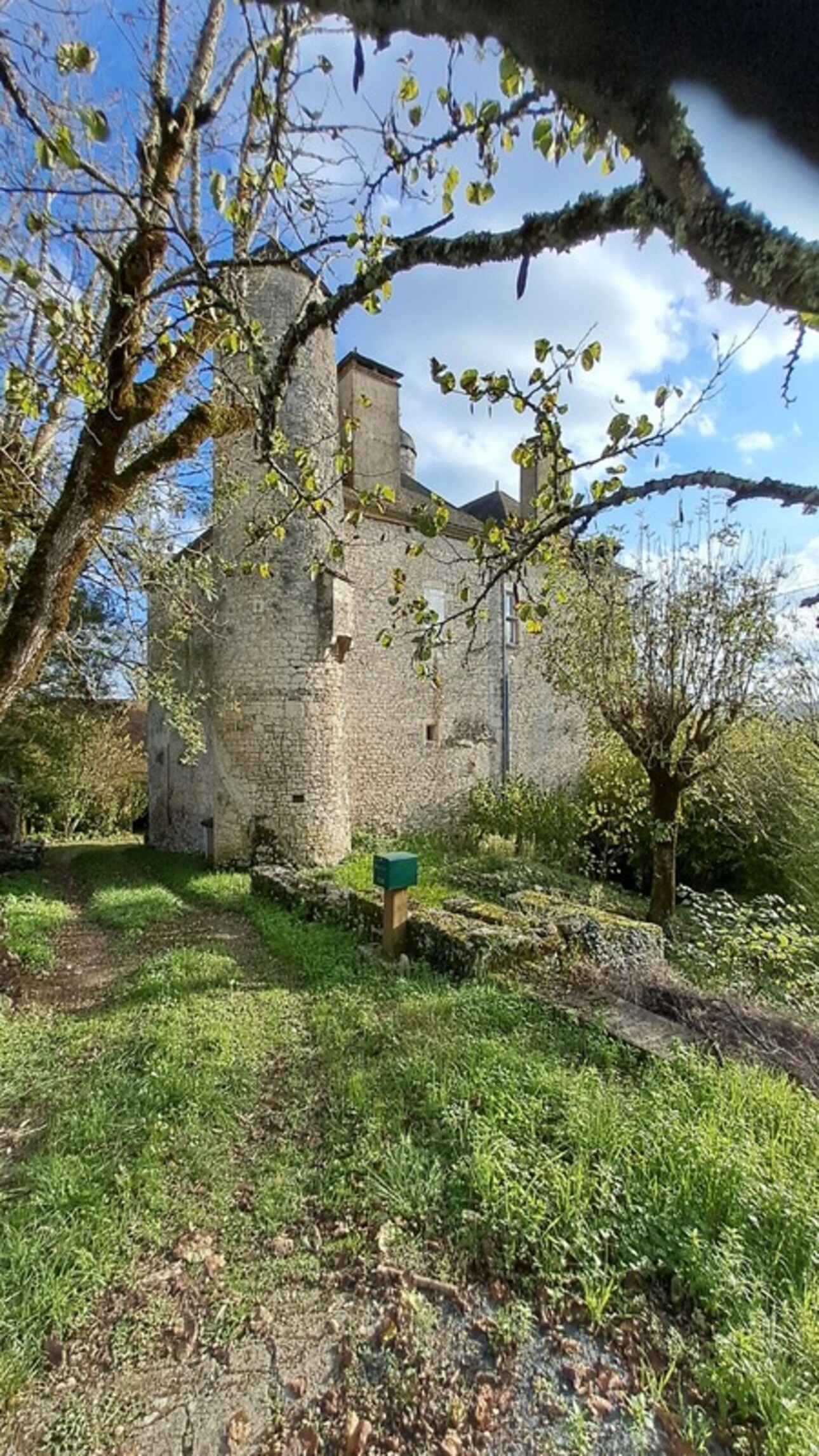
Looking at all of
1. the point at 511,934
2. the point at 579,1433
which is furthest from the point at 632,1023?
the point at 579,1433

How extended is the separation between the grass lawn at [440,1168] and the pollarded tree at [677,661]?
4184 millimetres

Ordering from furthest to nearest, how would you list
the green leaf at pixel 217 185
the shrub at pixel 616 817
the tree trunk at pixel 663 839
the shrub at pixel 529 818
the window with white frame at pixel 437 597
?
1. the window with white frame at pixel 437 597
2. the shrub at pixel 529 818
3. the shrub at pixel 616 817
4. the tree trunk at pixel 663 839
5. the green leaf at pixel 217 185

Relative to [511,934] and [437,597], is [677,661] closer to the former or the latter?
[511,934]

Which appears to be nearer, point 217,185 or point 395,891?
point 217,185

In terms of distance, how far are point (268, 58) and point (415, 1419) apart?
415 centimetres

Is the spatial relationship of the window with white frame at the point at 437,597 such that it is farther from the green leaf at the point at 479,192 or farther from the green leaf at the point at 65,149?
the green leaf at the point at 65,149

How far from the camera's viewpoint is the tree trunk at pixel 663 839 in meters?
7.57

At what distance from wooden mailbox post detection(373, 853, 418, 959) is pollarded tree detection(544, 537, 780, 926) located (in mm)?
3564

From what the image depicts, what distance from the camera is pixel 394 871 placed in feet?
17.2

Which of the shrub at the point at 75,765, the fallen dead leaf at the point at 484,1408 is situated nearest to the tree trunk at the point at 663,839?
the fallen dead leaf at the point at 484,1408

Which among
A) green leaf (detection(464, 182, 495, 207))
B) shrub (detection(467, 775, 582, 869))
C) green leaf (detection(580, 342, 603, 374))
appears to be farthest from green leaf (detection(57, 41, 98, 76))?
shrub (detection(467, 775, 582, 869))

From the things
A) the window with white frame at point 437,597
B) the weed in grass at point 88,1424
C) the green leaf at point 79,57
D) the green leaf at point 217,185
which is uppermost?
the window with white frame at point 437,597

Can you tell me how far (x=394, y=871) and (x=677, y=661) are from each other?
4301 mm

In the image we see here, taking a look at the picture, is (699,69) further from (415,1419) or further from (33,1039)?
(33,1039)
